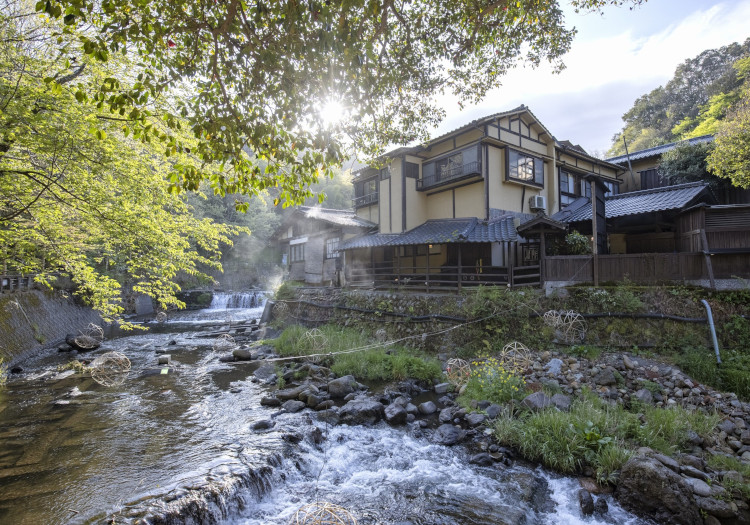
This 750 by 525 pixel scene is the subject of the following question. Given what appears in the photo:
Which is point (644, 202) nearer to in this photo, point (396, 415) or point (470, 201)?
point (470, 201)

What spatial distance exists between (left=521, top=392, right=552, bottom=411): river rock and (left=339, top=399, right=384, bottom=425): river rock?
11.6ft

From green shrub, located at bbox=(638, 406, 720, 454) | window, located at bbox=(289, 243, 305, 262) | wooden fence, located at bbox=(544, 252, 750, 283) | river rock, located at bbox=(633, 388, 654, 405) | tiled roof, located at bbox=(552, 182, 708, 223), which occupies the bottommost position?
green shrub, located at bbox=(638, 406, 720, 454)

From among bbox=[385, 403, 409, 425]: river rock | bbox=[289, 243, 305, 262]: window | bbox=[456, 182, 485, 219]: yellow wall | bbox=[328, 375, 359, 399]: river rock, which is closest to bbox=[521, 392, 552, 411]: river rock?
bbox=[385, 403, 409, 425]: river rock

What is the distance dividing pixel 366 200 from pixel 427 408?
16526 mm

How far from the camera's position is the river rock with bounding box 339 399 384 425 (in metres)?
8.40

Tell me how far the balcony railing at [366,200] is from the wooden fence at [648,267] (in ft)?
41.1

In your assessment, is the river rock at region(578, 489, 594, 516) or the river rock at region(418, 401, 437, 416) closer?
the river rock at region(578, 489, 594, 516)

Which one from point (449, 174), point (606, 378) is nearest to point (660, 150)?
point (449, 174)

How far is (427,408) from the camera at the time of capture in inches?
344

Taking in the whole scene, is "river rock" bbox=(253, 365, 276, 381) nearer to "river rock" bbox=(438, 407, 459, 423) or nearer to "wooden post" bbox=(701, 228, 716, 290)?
"river rock" bbox=(438, 407, 459, 423)

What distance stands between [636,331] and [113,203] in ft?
46.7

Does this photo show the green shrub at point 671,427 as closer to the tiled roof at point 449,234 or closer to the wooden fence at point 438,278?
the wooden fence at point 438,278

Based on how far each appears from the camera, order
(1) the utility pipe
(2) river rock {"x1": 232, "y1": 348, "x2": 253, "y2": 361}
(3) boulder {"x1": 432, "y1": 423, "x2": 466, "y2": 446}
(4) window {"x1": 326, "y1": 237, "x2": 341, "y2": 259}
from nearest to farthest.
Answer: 1. (3) boulder {"x1": 432, "y1": 423, "x2": 466, "y2": 446}
2. (1) the utility pipe
3. (2) river rock {"x1": 232, "y1": 348, "x2": 253, "y2": 361}
4. (4) window {"x1": 326, "y1": 237, "x2": 341, "y2": 259}

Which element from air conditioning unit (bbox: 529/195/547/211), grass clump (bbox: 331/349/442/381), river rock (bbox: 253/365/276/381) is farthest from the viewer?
air conditioning unit (bbox: 529/195/547/211)
